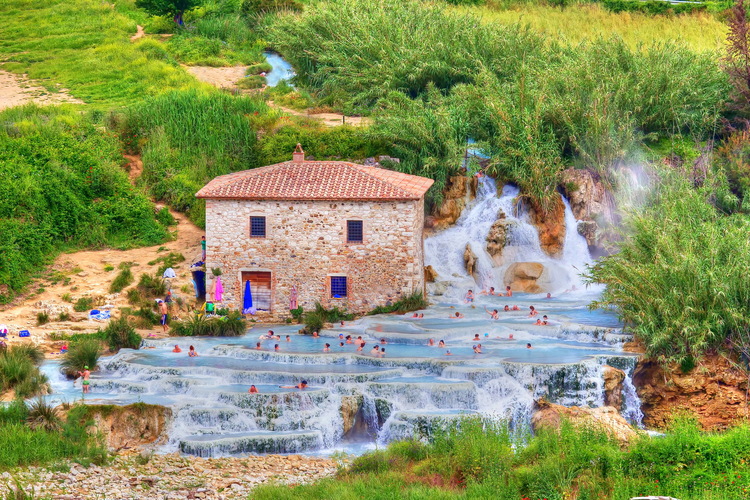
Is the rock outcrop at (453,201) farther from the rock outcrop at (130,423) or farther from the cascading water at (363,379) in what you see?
the rock outcrop at (130,423)

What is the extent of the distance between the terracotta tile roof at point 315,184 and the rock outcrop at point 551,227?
594cm

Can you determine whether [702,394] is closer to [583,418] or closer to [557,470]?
[583,418]

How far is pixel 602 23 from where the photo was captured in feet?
200

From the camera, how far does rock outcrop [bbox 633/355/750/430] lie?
2795cm

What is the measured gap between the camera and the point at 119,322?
3216cm

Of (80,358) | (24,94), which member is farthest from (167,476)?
(24,94)

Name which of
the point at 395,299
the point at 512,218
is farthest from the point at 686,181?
the point at 395,299

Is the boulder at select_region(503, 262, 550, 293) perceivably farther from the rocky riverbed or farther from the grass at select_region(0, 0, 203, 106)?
the grass at select_region(0, 0, 203, 106)

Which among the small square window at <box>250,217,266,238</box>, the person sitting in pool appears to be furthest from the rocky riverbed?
the small square window at <box>250,217,266,238</box>

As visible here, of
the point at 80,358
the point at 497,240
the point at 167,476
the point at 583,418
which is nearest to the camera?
the point at 167,476

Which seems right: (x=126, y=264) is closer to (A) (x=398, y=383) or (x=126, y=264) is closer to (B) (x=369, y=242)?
(B) (x=369, y=242)

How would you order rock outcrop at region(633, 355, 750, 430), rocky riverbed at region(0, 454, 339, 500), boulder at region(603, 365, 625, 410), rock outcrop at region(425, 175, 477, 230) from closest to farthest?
rocky riverbed at region(0, 454, 339, 500) < rock outcrop at region(633, 355, 750, 430) < boulder at region(603, 365, 625, 410) < rock outcrop at region(425, 175, 477, 230)

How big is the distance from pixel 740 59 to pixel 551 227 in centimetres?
1265

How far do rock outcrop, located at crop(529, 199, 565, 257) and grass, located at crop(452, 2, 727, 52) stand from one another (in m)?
14.1
